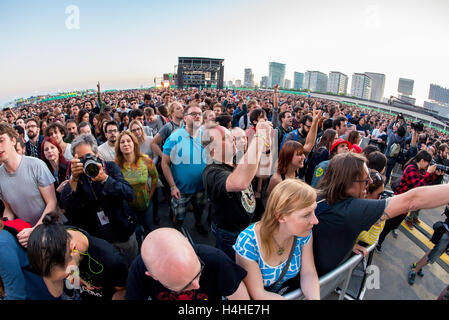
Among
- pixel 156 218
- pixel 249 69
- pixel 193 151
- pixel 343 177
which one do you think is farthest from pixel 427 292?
pixel 249 69

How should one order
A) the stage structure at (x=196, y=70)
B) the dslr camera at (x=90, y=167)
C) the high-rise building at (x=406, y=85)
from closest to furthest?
the dslr camera at (x=90, y=167) < the stage structure at (x=196, y=70) < the high-rise building at (x=406, y=85)

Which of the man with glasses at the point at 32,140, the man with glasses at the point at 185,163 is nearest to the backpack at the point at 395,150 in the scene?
the man with glasses at the point at 185,163

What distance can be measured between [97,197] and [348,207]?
216 centimetres

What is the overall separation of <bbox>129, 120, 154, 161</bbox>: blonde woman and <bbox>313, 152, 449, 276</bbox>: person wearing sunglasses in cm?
297

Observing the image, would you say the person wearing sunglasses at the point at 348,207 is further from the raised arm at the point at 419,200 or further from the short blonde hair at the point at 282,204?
the short blonde hair at the point at 282,204

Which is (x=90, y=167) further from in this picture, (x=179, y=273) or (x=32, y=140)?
(x=32, y=140)

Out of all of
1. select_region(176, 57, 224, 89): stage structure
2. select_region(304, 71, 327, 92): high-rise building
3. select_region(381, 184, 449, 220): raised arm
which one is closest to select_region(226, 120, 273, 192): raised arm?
select_region(381, 184, 449, 220): raised arm

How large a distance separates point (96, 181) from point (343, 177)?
84.7 inches

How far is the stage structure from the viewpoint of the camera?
44219 millimetres

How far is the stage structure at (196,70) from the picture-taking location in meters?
44.2

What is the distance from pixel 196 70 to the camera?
46688mm

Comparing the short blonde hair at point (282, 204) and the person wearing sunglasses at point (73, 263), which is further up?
the short blonde hair at point (282, 204)

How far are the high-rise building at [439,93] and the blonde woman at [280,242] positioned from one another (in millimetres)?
181974
